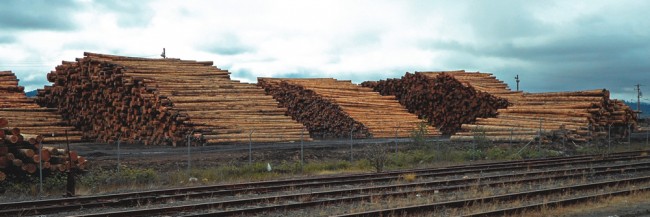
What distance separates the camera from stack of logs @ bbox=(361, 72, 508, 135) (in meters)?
44.4

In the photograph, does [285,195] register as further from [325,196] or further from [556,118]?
[556,118]

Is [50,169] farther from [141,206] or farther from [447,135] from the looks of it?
[447,135]

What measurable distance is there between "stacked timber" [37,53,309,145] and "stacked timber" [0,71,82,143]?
1089mm

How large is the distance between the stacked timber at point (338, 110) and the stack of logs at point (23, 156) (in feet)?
77.7

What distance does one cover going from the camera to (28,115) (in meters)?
33.8

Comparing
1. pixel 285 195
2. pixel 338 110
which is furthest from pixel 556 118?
pixel 285 195

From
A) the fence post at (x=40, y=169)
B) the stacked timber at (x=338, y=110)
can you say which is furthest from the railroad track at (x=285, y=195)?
the stacked timber at (x=338, y=110)

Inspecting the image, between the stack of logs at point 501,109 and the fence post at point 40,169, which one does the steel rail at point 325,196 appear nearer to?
the fence post at point 40,169

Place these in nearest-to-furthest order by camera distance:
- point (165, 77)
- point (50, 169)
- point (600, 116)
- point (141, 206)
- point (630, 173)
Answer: point (141, 206) < point (50, 169) < point (630, 173) < point (165, 77) < point (600, 116)

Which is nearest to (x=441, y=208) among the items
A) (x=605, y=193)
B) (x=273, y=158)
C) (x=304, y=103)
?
(x=605, y=193)

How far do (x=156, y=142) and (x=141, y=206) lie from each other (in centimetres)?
1842

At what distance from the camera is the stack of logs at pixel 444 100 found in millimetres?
44438

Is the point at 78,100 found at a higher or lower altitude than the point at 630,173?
higher

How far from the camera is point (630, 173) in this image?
2175cm
